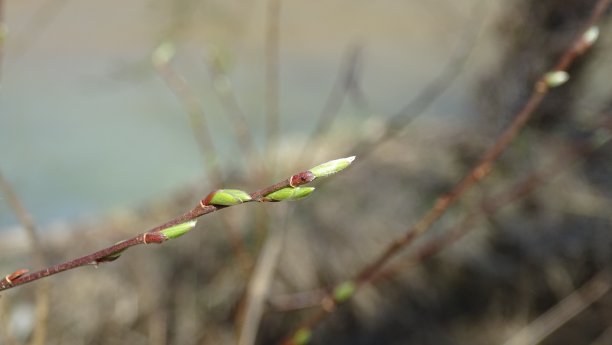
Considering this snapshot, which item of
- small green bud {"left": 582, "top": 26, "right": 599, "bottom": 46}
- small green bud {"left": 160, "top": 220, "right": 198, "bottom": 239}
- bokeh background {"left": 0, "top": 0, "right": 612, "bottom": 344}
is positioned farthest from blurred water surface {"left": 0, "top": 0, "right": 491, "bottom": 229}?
small green bud {"left": 160, "top": 220, "right": 198, "bottom": 239}

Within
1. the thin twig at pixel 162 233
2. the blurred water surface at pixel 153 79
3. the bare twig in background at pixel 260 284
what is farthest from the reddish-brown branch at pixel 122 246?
the blurred water surface at pixel 153 79

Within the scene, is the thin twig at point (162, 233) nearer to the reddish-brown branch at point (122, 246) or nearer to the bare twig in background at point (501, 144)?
the reddish-brown branch at point (122, 246)

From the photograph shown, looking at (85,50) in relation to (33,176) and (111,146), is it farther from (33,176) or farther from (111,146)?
(33,176)

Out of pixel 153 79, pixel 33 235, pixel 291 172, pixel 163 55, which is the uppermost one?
pixel 153 79

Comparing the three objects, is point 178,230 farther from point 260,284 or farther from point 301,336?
point 260,284

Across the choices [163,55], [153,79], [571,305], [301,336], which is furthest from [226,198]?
[153,79]

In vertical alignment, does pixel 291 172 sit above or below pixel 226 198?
above

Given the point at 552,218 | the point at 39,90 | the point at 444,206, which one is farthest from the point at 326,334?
the point at 39,90
